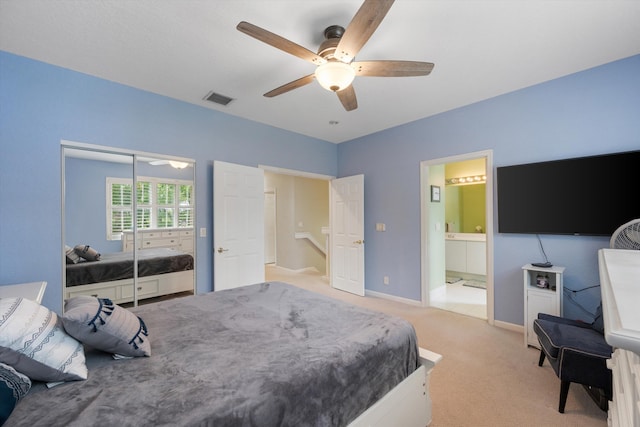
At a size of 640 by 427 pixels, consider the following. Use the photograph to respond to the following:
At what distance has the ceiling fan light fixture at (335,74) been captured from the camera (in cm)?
184

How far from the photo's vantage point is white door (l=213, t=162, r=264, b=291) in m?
3.41

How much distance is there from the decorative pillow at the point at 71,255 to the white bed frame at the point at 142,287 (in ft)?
0.83

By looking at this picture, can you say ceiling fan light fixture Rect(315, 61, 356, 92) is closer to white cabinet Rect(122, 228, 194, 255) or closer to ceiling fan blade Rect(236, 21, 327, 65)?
ceiling fan blade Rect(236, 21, 327, 65)

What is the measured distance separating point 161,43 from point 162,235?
2.04 metres

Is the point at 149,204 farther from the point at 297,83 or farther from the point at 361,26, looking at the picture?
the point at 361,26

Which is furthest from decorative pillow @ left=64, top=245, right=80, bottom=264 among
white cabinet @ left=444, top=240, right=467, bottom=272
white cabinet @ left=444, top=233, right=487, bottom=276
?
white cabinet @ left=444, top=233, right=487, bottom=276

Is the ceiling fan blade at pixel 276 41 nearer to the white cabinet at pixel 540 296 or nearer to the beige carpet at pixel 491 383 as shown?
the beige carpet at pixel 491 383

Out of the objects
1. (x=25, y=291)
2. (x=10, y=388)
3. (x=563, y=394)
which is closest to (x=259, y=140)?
(x=25, y=291)

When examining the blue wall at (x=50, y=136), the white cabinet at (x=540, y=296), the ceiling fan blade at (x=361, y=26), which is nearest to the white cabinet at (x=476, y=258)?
the white cabinet at (x=540, y=296)

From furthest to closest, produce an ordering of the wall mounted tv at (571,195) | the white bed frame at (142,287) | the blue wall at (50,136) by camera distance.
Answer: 1. the white bed frame at (142,287)
2. the wall mounted tv at (571,195)
3. the blue wall at (50,136)

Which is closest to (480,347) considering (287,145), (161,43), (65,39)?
(287,145)

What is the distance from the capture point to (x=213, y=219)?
11.3 feet

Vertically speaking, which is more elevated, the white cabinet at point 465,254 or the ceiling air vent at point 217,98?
the ceiling air vent at point 217,98

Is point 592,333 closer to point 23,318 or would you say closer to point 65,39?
point 23,318
